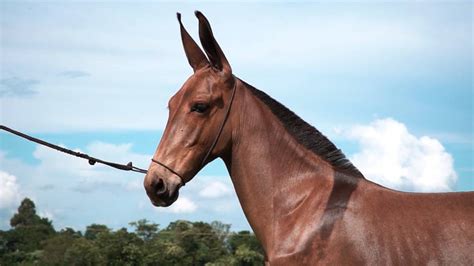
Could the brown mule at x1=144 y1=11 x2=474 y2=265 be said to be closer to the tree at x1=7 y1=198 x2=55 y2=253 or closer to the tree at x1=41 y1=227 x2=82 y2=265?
the tree at x1=41 y1=227 x2=82 y2=265

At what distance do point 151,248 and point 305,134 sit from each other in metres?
35.7

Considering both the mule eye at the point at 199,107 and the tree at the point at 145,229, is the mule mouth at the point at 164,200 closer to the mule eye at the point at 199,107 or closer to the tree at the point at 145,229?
the mule eye at the point at 199,107

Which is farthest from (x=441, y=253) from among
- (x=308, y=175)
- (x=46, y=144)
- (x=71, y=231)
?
(x=71, y=231)

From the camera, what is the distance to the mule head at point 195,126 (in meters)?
6.24

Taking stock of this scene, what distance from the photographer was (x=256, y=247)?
155 feet

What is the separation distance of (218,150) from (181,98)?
0.65m

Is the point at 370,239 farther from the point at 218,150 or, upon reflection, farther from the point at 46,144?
the point at 46,144

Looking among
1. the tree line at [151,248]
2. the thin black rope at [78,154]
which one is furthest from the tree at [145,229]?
the thin black rope at [78,154]

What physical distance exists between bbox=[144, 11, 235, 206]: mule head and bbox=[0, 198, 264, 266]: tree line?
107 feet

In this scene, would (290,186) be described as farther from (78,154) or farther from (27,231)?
(27,231)

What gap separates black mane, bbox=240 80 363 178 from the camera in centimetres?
663

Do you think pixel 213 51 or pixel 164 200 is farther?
pixel 213 51

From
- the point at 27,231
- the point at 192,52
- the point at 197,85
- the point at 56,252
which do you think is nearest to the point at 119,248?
the point at 56,252

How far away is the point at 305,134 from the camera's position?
264 inches
